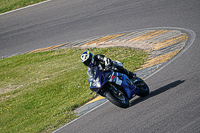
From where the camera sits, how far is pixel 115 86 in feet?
24.6

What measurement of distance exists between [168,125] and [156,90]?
213 centimetres

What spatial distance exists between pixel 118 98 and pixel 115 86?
365mm

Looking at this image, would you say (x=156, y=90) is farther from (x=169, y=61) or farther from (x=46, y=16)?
(x=46, y=16)

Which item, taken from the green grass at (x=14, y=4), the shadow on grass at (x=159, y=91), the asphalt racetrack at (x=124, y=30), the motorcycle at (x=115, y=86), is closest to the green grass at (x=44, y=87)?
the asphalt racetrack at (x=124, y=30)

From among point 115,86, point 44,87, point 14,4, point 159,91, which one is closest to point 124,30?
point 44,87

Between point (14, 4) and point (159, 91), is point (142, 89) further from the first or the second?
point (14, 4)

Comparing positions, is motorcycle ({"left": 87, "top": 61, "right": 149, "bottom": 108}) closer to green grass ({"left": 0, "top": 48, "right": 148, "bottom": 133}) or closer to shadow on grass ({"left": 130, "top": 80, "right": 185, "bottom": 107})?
shadow on grass ({"left": 130, "top": 80, "right": 185, "bottom": 107})

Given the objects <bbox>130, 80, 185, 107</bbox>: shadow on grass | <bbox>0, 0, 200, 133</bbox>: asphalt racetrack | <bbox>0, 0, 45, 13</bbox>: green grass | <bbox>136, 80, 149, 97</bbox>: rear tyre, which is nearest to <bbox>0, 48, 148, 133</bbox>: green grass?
<bbox>0, 0, 200, 133</bbox>: asphalt racetrack

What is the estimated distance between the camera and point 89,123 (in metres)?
7.48

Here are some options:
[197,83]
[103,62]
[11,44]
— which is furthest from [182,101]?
[11,44]

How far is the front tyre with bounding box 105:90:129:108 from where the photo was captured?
23.2 feet

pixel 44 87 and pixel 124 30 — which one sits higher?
pixel 124 30

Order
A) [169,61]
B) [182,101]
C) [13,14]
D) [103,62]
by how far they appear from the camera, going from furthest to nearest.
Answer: [13,14] → [169,61] → [103,62] → [182,101]

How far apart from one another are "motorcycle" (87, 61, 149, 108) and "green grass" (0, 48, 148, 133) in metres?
1.79
